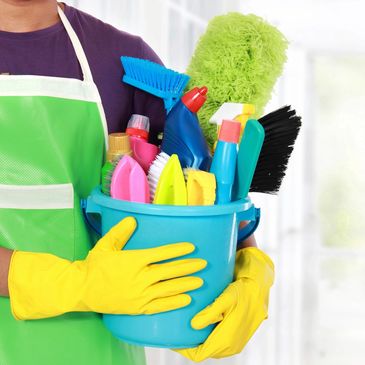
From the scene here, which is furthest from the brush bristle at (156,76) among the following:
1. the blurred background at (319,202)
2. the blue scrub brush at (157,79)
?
the blurred background at (319,202)

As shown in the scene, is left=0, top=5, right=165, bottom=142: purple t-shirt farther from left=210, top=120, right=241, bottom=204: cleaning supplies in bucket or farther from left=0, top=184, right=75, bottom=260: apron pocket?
left=210, top=120, right=241, bottom=204: cleaning supplies in bucket

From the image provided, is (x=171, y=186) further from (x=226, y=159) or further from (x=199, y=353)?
(x=199, y=353)

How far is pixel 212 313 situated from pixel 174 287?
6cm

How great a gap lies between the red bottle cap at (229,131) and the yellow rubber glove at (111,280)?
0.13 metres

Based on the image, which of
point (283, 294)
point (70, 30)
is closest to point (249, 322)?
point (70, 30)

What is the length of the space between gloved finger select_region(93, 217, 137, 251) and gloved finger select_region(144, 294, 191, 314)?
0.25 feet

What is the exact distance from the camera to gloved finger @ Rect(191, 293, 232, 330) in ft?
2.45

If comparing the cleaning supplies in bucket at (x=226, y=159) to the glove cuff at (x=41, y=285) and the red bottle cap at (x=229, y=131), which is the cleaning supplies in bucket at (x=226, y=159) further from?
the glove cuff at (x=41, y=285)

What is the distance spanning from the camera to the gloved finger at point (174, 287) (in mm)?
733

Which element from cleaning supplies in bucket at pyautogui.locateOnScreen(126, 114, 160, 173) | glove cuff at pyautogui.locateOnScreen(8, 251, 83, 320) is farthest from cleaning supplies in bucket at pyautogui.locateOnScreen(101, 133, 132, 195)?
glove cuff at pyautogui.locateOnScreen(8, 251, 83, 320)

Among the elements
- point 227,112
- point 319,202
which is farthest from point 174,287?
point 319,202

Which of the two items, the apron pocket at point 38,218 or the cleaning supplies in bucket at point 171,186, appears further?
the apron pocket at point 38,218

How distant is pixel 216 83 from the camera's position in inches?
34.4

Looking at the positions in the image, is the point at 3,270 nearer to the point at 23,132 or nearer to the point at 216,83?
the point at 23,132
